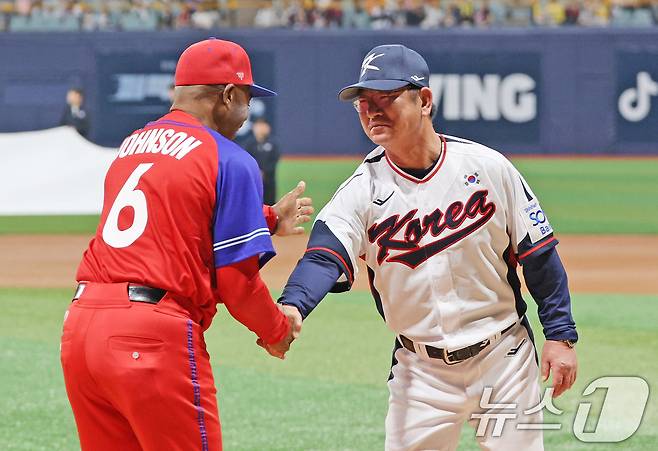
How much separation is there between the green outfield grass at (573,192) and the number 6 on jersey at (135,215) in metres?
14.8

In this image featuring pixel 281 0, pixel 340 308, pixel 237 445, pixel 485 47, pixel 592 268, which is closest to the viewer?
pixel 237 445

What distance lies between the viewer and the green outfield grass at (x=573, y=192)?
19.2 m

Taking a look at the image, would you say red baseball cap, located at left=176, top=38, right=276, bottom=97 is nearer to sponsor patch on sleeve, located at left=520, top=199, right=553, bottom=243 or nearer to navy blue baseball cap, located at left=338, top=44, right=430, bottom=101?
navy blue baseball cap, located at left=338, top=44, right=430, bottom=101

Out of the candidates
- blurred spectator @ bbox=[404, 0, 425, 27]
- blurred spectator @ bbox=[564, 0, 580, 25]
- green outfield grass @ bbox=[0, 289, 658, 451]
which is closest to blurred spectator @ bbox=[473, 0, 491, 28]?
blurred spectator @ bbox=[404, 0, 425, 27]

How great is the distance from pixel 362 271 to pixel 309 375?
6.19 meters

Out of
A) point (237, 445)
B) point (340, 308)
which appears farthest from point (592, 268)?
point (237, 445)

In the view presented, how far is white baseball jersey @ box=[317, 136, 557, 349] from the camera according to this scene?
430cm

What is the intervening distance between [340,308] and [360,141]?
686 inches

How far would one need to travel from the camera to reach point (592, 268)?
586 inches

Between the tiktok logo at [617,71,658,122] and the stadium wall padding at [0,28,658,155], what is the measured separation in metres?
0.03

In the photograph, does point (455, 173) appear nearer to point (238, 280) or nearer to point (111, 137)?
point (238, 280)

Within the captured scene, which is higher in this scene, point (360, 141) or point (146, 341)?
point (146, 341)

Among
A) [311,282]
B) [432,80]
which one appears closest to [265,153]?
[432,80]

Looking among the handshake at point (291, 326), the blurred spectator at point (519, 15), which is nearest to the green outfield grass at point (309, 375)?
the handshake at point (291, 326)
